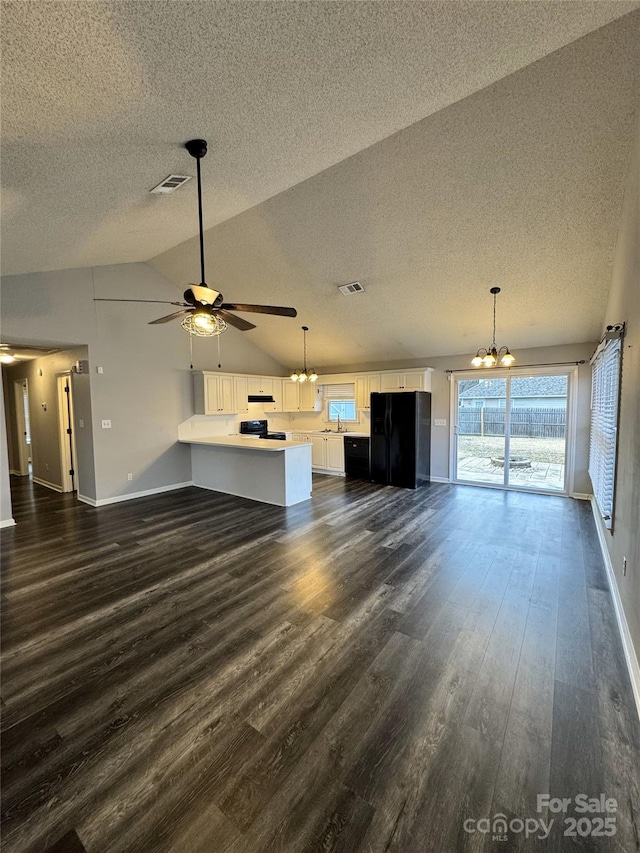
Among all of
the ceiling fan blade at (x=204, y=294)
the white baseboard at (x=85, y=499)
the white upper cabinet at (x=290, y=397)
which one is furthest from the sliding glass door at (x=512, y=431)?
the white baseboard at (x=85, y=499)

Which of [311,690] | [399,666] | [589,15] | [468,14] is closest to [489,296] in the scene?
[589,15]

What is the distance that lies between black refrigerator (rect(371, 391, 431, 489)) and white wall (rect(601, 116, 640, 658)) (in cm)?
353

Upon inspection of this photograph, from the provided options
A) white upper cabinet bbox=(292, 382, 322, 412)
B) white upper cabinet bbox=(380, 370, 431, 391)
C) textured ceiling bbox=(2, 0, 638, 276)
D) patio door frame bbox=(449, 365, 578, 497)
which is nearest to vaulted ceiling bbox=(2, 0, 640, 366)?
textured ceiling bbox=(2, 0, 638, 276)

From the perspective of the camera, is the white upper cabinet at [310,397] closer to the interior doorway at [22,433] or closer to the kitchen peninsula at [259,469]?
the kitchen peninsula at [259,469]

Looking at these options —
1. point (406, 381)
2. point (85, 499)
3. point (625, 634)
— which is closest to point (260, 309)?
point (625, 634)

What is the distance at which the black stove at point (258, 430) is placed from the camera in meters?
7.44

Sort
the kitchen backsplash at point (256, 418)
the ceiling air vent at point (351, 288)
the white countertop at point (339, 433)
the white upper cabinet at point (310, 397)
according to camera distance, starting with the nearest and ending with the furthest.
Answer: the ceiling air vent at point (351, 288), the kitchen backsplash at point (256, 418), the white countertop at point (339, 433), the white upper cabinet at point (310, 397)

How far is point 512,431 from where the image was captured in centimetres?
627

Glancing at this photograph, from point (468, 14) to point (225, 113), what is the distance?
1.28 meters

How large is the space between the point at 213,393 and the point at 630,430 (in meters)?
6.04

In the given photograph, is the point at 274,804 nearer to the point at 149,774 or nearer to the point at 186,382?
the point at 149,774

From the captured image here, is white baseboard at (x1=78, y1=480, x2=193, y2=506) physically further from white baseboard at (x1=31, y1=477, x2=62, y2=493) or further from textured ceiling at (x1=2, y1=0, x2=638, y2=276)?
textured ceiling at (x1=2, y1=0, x2=638, y2=276)

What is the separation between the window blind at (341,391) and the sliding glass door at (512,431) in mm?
2245

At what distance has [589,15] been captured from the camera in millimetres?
1574
